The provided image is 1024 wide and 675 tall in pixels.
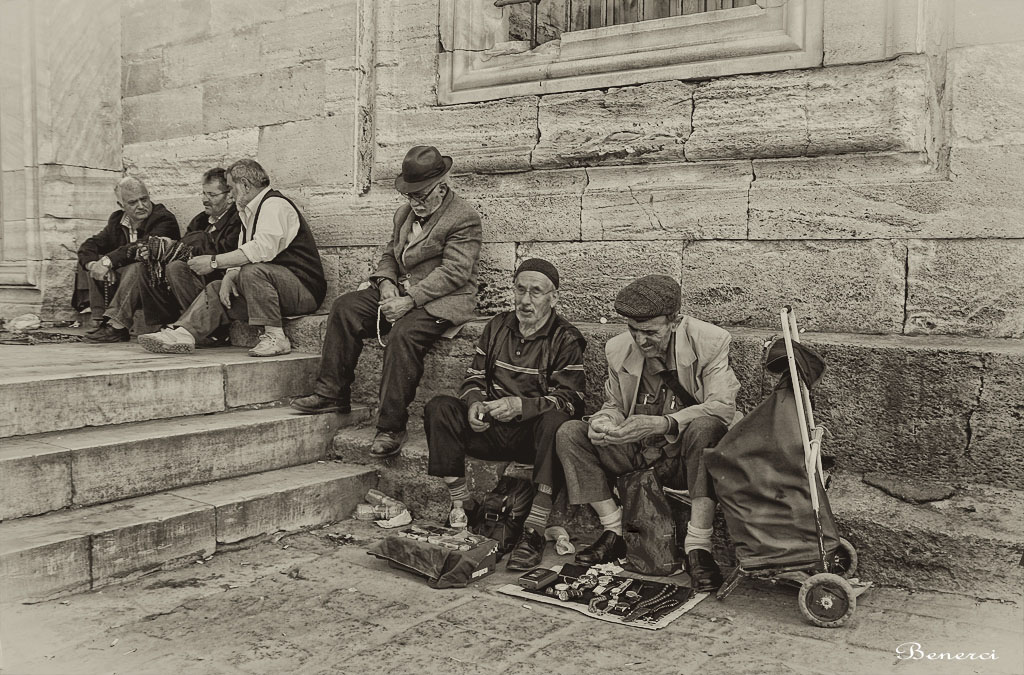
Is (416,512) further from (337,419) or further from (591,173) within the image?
(591,173)

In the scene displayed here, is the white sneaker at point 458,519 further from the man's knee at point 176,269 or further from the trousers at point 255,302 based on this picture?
the man's knee at point 176,269

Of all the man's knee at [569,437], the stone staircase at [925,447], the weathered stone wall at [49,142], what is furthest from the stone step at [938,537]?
the weathered stone wall at [49,142]

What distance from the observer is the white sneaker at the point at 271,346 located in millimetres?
5910

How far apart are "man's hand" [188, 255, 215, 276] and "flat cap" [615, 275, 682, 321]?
3.43 metres

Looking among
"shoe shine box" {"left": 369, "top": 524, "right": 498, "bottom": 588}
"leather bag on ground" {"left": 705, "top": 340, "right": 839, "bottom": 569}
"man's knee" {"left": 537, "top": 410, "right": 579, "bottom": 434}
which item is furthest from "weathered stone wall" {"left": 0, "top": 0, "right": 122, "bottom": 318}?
"leather bag on ground" {"left": 705, "top": 340, "right": 839, "bottom": 569}

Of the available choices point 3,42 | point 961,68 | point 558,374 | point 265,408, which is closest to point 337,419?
point 265,408

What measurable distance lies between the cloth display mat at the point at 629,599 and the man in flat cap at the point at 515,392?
0.71 meters

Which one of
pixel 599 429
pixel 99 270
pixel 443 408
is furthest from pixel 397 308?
pixel 99 270

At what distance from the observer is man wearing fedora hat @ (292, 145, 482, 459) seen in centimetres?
521

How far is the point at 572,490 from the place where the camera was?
421cm

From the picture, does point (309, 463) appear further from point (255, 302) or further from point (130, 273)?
point (130, 273)

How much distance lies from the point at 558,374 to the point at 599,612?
1.40 m

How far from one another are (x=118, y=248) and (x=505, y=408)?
14.0 ft

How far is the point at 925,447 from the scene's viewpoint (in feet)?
13.4
